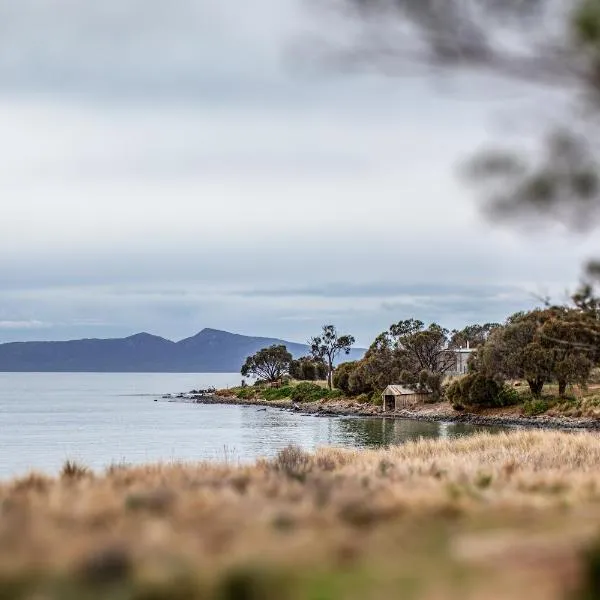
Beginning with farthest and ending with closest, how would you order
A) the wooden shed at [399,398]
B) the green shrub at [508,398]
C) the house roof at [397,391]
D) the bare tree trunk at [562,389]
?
the house roof at [397,391] → the wooden shed at [399,398] → the green shrub at [508,398] → the bare tree trunk at [562,389]

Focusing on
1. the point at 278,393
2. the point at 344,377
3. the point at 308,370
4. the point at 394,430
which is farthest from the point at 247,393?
the point at 394,430

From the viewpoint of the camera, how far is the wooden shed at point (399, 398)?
291ft

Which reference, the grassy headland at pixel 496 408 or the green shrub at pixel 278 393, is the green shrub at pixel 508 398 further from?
the green shrub at pixel 278 393

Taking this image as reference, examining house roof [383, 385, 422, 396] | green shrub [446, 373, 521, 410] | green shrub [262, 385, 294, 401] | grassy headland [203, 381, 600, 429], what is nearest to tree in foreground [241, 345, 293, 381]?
green shrub [262, 385, 294, 401]

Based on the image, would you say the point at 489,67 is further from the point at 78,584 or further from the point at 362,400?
the point at 362,400

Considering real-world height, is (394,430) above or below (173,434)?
above

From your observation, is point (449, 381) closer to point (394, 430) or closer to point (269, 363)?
point (394, 430)

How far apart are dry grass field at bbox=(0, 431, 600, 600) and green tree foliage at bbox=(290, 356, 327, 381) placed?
131179 millimetres

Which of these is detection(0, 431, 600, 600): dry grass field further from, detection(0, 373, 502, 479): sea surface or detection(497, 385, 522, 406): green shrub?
detection(497, 385, 522, 406): green shrub

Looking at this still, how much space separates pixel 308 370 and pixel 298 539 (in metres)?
134

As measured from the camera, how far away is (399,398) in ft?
292

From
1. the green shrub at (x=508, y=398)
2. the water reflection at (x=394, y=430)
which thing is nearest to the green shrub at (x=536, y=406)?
the green shrub at (x=508, y=398)

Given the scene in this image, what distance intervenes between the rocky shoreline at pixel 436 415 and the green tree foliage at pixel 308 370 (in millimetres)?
21050

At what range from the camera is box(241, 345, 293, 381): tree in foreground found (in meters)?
137
